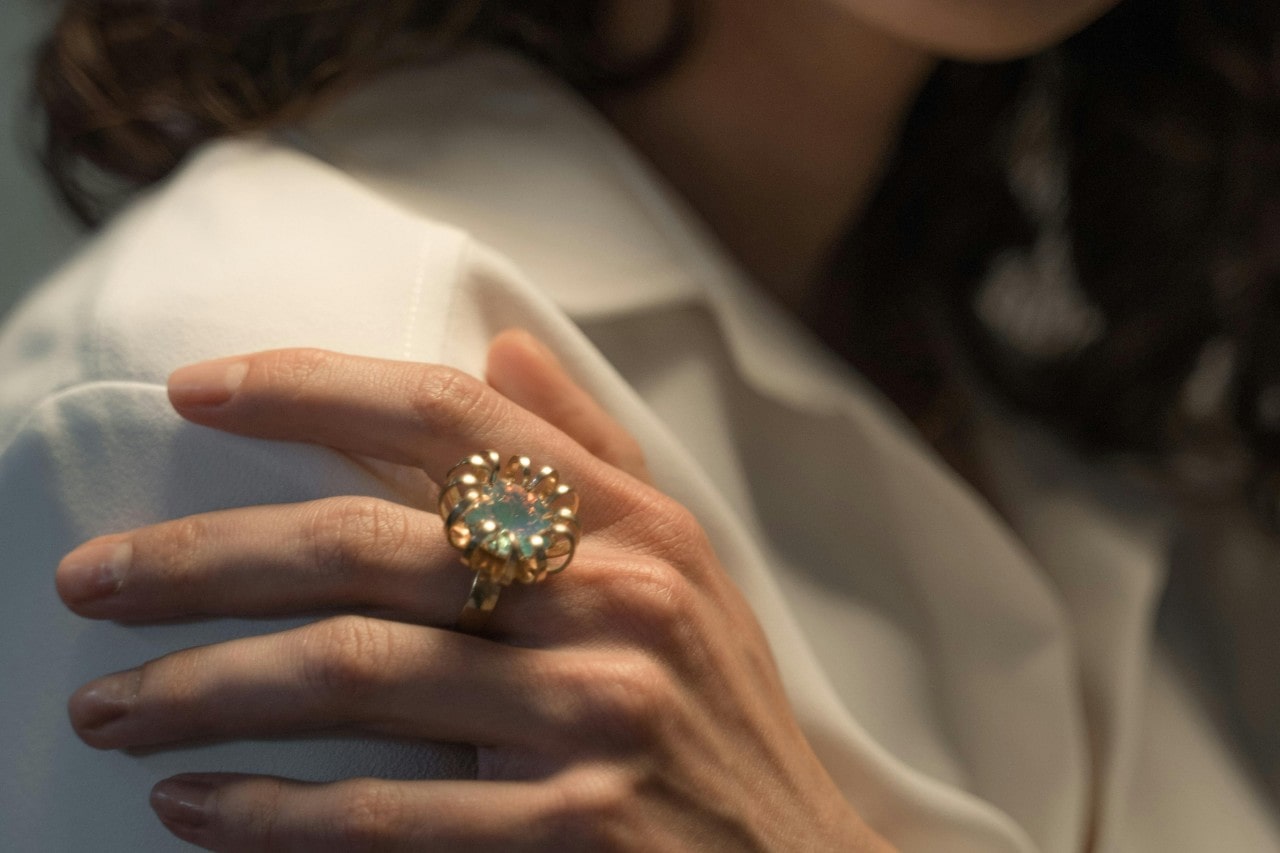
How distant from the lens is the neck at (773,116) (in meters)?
1.00

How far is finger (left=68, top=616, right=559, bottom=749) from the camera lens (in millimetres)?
511

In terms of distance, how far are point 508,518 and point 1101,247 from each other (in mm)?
1250

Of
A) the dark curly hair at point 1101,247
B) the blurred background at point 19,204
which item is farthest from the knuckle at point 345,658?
the blurred background at point 19,204

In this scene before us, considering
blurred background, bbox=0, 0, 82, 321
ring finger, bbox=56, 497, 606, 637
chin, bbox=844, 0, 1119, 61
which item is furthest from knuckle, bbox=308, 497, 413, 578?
blurred background, bbox=0, 0, 82, 321

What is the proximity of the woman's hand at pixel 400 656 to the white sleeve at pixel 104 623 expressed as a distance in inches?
0.8

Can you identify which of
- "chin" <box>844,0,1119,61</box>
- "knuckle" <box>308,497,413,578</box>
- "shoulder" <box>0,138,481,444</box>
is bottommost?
"knuckle" <box>308,497,413,578</box>

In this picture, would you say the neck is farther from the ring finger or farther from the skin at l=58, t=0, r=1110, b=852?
the ring finger

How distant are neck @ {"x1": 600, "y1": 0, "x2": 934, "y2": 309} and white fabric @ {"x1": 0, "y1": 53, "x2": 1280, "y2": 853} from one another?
15 cm

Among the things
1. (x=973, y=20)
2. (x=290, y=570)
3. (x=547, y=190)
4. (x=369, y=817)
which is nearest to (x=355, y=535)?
(x=290, y=570)

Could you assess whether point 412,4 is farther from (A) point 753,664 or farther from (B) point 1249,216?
(B) point 1249,216

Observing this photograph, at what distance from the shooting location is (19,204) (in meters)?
1.37

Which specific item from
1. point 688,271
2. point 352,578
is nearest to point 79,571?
point 352,578

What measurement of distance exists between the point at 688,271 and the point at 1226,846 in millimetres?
833

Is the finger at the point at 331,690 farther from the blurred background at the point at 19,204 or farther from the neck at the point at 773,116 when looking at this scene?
the blurred background at the point at 19,204
